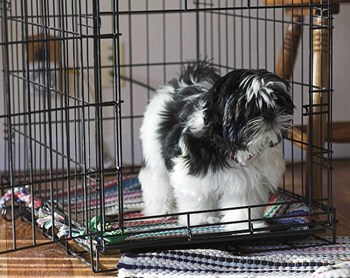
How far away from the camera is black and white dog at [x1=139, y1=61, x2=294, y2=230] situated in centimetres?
231

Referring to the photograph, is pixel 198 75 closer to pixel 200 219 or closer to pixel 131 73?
pixel 200 219

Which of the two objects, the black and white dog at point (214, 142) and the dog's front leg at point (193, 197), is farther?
the dog's front leg at point (193, 197)

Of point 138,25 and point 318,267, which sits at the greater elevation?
point 138,25

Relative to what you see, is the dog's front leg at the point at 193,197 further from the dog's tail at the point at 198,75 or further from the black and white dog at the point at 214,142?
the dog's tail at the point at 198,75

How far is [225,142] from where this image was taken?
2.35 metres

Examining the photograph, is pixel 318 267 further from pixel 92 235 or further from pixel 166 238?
pixel 92 235

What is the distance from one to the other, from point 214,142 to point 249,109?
16 centimetres

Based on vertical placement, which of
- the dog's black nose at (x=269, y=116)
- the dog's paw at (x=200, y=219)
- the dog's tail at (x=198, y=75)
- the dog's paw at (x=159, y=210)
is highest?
the dog's tail at (x=198, y=75)

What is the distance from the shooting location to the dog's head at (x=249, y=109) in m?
2.29

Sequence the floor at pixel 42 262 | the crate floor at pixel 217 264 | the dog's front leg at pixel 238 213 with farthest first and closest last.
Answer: the dog's front leg at pixel 238 213
the floor at pixel 42 262
the crate floor at pixel 217 264

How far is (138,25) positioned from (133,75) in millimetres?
213

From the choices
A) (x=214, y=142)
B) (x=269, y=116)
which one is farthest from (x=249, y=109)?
(x=214, y=142)

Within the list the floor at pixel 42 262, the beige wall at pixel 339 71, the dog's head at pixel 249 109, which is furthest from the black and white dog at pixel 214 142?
the beige wall at pixel 339 71

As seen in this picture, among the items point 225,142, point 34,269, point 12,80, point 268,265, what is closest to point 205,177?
point 225,142
